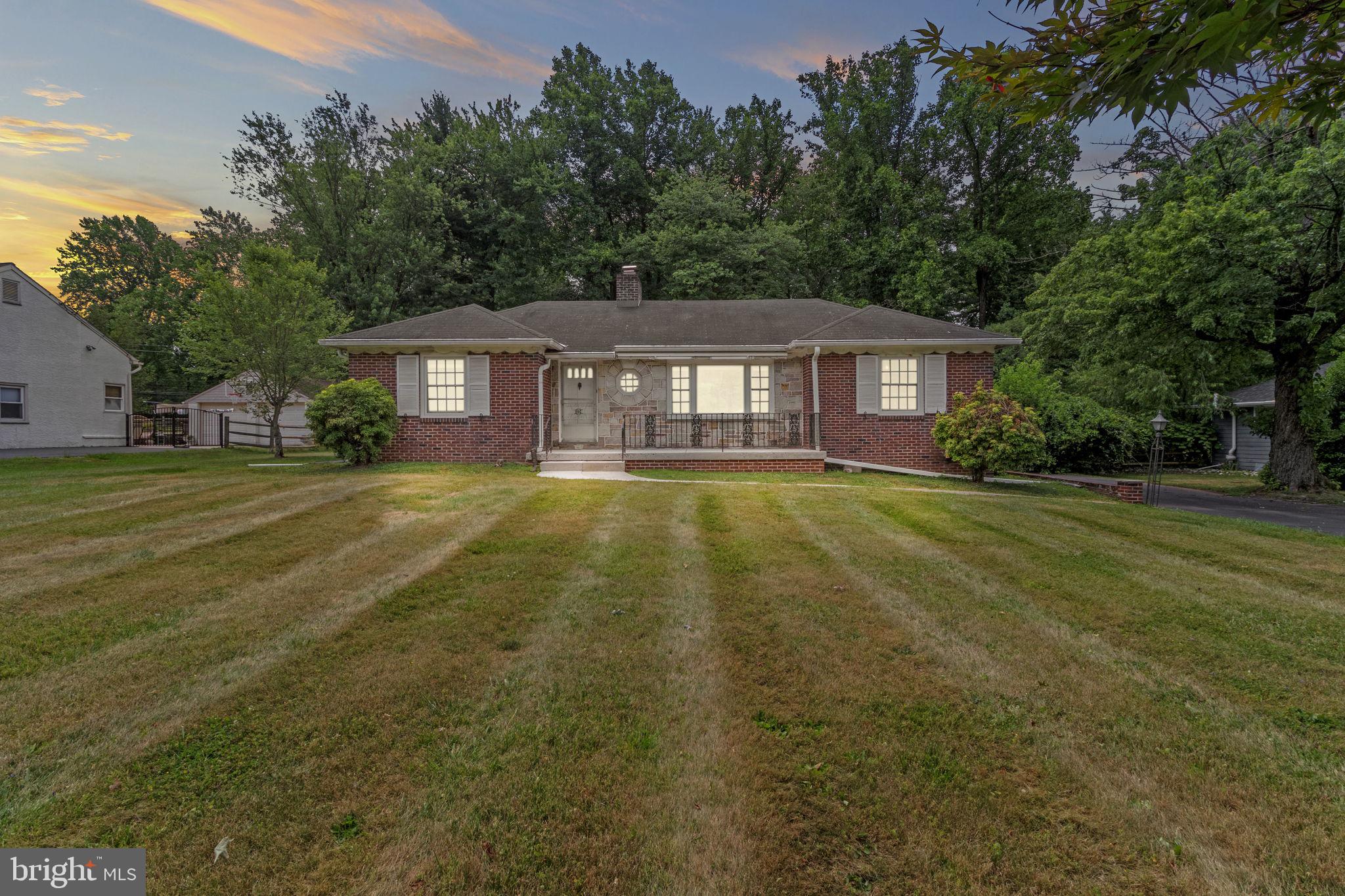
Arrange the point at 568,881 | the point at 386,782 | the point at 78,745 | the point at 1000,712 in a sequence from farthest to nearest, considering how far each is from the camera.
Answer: the point at 1000,712 → the point at 78,745 → the point at 386,782 → the point at 568,881

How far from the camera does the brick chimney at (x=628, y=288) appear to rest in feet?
59.7

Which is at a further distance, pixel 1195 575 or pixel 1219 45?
pixel 1195 575

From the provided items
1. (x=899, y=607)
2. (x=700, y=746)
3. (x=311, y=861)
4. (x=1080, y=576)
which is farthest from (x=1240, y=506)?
(x=311, y=861)

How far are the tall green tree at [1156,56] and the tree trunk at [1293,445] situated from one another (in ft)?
47.3

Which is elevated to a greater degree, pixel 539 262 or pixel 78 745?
pixel 539 262

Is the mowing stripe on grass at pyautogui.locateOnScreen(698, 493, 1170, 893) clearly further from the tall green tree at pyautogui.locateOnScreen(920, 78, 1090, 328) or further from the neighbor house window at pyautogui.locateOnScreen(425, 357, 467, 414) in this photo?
the tall green tree at pyautogui.locateOnScreen(920, 78, 1090, 328)

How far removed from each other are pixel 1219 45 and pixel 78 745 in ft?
20.4

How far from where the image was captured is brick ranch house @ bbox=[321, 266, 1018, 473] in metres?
13.3

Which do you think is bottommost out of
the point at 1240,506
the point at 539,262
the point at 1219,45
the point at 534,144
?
the point at 1240,506

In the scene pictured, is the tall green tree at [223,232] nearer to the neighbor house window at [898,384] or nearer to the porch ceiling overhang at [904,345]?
the porch ceiling overhang at [904,345]

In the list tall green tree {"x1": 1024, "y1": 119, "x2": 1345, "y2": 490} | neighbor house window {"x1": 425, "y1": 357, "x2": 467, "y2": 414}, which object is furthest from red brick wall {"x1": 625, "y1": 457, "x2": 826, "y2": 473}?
tall green tree {"x1": 1024, "y1": 119, "x2": 1345, "y2": 490}

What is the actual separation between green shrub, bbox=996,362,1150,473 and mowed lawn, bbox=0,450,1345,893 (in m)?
11.0

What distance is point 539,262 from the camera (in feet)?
87.3

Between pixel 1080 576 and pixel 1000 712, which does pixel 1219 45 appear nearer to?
pixel 1000 712
